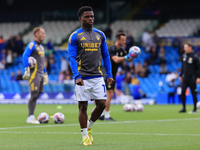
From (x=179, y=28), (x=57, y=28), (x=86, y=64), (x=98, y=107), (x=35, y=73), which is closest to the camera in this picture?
(x=86, y=64)

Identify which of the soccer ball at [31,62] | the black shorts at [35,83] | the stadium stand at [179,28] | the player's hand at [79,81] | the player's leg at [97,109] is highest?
the stadium stand at [179,28]

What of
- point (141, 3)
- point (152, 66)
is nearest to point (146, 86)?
point (152, 66)

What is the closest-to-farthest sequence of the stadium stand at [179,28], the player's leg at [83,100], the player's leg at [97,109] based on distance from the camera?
the player's leg at [83,100] → the player's leg at [97,109] → the stadium stand at [179,28]

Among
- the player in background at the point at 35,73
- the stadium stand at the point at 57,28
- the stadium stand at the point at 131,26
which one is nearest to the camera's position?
the player in background at the point at 35,73

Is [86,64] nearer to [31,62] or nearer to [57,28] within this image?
[31,62]

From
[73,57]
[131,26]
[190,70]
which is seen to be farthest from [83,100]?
[131,26]

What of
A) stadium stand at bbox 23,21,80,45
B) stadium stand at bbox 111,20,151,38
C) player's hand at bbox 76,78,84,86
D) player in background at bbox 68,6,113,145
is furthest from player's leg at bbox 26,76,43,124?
stadium stand at bbox 23,21,80,45

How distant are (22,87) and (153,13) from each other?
15063mm

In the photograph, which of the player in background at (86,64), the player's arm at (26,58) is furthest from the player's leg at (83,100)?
the player's arm at (26,58)

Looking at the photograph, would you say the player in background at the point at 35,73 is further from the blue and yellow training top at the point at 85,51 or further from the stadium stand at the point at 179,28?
the stadium stand at the point at 179,28

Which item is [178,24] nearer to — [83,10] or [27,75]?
[27,75]

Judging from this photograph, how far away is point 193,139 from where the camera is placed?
7.32 meters

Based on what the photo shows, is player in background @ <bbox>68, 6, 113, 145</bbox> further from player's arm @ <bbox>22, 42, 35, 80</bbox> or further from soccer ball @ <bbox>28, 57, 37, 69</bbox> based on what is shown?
soccer ball @ <bbox>28, 57, 37, 69</bbox>

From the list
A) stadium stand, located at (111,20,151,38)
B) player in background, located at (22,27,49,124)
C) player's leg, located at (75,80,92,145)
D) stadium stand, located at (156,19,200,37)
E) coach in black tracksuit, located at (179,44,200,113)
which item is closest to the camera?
player's leg, located at (75,80,92,145)
